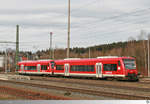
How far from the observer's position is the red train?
26.1m

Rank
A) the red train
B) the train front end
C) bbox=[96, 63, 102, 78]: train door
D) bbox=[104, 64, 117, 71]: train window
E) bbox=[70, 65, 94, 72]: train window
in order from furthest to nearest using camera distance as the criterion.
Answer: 1. bbox=[70, 65, 94, 72]: train window
2. bbox=[96, 63, 102, 78]: train door
3. bbox=[104, 64, 117, 71]: train window
4. the red train
5. the train front end

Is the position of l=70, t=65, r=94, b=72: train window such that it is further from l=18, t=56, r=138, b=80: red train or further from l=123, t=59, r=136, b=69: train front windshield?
l=123, t=59, r=136, b=69: train front windshield

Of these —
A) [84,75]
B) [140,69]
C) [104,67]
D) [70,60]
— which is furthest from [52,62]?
[140,69]

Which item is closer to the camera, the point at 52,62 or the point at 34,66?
the point at 52,62

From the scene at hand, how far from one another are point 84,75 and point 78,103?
1119 inches

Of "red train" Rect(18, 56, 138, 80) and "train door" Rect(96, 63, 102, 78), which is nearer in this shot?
"red train" Rect(18, 56, 138, 80)

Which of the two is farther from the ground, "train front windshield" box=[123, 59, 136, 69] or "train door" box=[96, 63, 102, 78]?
"train front windshield" box=[123, 59, 136, 69]

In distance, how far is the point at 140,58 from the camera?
65312mm

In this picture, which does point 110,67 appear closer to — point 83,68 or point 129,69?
point 129,69

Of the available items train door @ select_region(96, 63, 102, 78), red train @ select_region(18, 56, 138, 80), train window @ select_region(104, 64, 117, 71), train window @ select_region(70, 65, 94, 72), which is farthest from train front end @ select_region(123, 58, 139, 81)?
train window @ select_region(70, 65, 94, 72)

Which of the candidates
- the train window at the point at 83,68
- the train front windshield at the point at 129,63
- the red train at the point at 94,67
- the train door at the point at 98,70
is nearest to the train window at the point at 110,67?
the red train at the point at 94,67

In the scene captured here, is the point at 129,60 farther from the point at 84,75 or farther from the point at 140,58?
the point at 140,58

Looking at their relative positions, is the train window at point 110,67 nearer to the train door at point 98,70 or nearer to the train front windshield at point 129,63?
the train door at point 98,70

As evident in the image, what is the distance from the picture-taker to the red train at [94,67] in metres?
26.1
